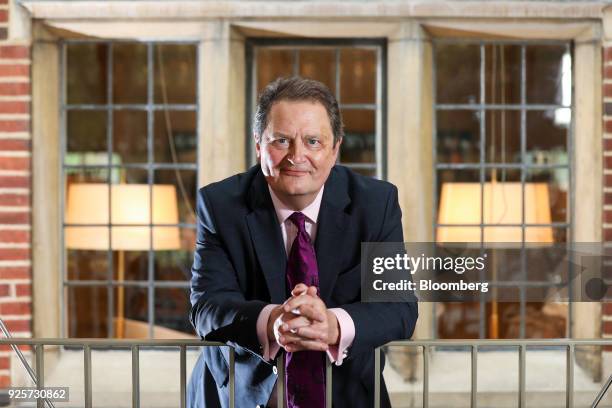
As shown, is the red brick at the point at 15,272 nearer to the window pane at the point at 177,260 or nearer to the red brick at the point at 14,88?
the window pane at the point at 177,260

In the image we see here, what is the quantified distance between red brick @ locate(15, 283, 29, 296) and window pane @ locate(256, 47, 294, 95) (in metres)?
1.42

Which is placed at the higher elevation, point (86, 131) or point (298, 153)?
point (86, 131)

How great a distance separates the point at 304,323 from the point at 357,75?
2.22 m

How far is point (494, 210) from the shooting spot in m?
3.93

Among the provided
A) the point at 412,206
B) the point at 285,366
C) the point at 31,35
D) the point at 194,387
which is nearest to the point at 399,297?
the point at 285,366

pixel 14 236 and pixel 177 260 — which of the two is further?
pixel 177 260

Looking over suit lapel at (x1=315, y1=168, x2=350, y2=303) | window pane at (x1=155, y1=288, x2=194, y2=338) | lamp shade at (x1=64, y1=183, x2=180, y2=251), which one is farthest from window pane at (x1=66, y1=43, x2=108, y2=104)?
suit lapel at (x1=315, y1=168, x2=350, y2=303)

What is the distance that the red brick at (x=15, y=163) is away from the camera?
3.71 meters

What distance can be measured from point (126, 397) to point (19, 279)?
29.6 inches

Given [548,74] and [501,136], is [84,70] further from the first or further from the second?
[548,74]

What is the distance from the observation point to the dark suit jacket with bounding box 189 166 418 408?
2072 millimetres

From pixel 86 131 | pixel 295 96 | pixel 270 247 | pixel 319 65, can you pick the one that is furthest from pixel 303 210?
pixel 86 131

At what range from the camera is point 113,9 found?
3.71 meters

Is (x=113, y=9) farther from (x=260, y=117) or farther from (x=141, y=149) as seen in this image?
(x=260, y=117)
